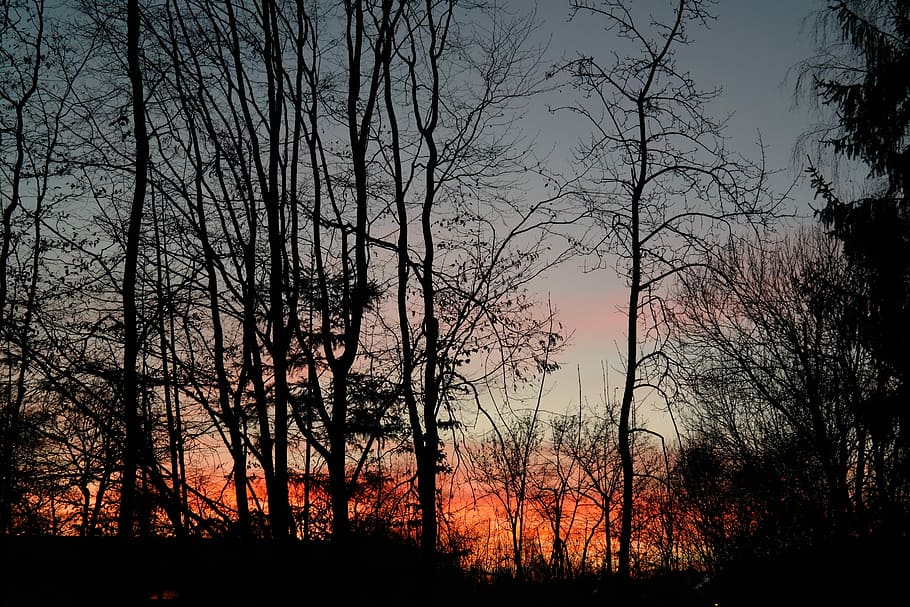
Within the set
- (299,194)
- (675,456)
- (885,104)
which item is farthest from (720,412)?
(299,194)

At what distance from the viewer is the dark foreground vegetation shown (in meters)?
10.1

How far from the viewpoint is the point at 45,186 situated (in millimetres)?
14758

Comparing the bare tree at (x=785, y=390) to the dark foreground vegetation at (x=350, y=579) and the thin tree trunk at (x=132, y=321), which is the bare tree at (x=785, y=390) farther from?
the thin tree trunk at (x=132, y=321)

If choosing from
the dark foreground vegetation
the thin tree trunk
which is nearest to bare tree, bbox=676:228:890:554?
the dark foreground vegetation

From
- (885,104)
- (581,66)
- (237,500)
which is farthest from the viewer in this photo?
(581,66)

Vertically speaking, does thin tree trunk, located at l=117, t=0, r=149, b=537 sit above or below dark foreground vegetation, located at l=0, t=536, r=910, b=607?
above

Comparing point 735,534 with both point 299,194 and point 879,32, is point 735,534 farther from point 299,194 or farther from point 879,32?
point 299,194

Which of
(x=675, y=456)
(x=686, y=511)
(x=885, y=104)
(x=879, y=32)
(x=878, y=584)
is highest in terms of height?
(x=879, y=32)

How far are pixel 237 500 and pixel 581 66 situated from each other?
8996 millimetres

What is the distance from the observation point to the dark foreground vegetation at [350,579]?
10.1m

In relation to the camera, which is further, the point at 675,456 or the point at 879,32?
the point at 675,456

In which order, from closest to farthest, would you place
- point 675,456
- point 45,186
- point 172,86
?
1. point 172,86
2. point 45,186
3. point 675,456

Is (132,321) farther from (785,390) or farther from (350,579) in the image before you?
(785,390)

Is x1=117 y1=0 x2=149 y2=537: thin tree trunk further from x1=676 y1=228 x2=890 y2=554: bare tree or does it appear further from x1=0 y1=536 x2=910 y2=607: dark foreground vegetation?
x1=676 y1=228 x2=890 y2=554: bare tree
